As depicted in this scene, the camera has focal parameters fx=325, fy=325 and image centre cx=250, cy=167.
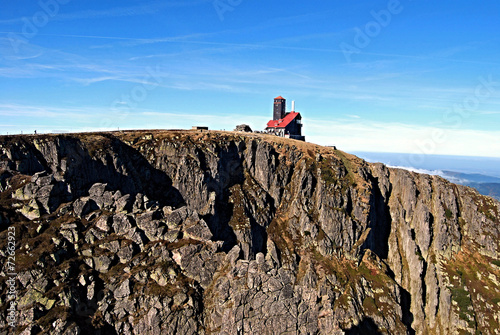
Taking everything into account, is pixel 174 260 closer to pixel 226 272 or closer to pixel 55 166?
pixel 226 272

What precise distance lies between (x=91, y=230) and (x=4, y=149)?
1862 inches

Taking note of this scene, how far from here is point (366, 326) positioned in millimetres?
125688

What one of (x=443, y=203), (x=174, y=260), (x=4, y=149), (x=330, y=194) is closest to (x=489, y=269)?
(x=443, y=203)

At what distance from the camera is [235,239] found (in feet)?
487

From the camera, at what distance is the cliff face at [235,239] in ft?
281

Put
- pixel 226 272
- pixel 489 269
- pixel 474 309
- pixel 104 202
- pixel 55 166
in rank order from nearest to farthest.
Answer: pixel 226 272, pixel 104 202, pixel 55 166, pixel 474 309, pixel 489 269

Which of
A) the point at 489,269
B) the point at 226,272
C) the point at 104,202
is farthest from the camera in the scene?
the point at 489,269

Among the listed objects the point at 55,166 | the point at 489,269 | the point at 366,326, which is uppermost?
the point at 55,166

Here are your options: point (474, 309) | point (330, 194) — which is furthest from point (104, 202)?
point (474, 309)

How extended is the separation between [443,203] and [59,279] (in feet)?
540

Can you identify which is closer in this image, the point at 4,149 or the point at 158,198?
the point at 4,149

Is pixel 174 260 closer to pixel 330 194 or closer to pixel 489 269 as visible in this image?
pixel 330 194

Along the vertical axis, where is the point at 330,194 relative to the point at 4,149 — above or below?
below

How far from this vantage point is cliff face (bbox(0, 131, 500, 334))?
85500mm
